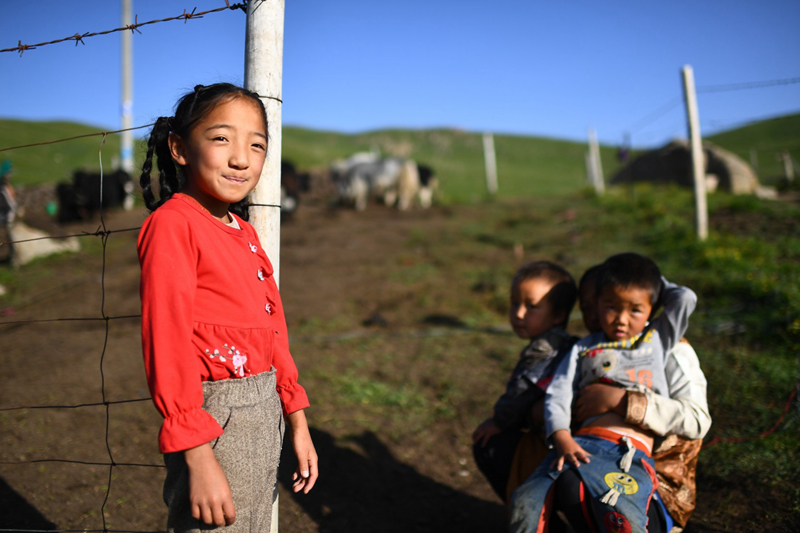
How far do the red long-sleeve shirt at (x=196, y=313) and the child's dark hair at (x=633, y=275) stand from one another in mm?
1339

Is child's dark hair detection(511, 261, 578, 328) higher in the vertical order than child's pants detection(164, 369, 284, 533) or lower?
higher

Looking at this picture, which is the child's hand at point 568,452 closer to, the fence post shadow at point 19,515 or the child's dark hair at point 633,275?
the child's dark hair at point 633,275

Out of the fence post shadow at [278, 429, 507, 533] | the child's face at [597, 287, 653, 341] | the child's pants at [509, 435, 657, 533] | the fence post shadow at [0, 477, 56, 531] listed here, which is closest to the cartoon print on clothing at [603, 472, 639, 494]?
the child's pants at [509, 435, 657, 533]

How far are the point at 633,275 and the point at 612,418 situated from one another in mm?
558

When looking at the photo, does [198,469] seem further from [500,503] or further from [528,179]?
[528,179]

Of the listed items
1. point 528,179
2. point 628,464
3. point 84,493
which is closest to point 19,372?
point 84,493

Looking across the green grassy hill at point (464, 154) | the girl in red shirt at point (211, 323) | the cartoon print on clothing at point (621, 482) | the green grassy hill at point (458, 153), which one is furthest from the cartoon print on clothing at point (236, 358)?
the green grassy hill at point (464, 154)

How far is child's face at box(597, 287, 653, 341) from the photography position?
2.22 m

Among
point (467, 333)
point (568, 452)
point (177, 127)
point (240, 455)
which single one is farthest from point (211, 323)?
point (467, 333)

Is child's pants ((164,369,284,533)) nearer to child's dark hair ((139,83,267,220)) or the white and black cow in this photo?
child's dark hair ((139,83,267,220))

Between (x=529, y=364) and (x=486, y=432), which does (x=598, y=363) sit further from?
(x=486, y=432)

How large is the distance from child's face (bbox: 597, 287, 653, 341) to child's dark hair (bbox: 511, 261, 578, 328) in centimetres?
29

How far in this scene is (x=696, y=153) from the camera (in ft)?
24.1

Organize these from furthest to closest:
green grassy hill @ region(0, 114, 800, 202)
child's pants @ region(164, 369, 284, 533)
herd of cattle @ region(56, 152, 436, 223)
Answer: green grassy hill @ region(0, 114, 800, 202), herd of cattle @ region(56, 152, 436, 223), child's pants @ region(164, 369, 284, 533)
